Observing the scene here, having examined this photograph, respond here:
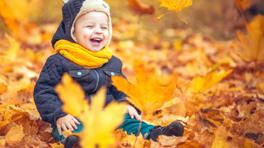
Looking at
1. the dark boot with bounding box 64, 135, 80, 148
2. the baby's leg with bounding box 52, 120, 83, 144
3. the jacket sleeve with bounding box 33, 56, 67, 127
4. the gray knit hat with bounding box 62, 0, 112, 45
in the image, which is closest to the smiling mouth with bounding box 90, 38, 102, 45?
the gray knit hat with bounding box 62, 0, 112, 45


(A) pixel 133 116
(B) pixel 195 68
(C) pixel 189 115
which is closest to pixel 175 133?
(A) pixel 133 116

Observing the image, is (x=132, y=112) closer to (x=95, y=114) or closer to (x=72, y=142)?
(x=72, y=142)

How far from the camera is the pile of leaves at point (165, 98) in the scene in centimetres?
84

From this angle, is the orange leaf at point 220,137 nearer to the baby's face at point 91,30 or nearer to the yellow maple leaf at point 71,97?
the yellow maple leaf at point 71,97

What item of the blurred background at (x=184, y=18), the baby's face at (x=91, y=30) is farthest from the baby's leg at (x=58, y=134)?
the blurred background at (x=184, y=18)

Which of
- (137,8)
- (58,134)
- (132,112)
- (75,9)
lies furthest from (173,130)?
(137,8)

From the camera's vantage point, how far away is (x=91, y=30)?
1.24 meters

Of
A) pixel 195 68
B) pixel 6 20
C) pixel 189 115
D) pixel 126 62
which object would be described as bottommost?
pixel 189 115

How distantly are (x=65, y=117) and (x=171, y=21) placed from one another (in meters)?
4.76

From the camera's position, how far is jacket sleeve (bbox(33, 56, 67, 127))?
1104 mm

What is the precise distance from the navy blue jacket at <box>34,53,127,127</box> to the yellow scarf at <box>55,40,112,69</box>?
0.03 m

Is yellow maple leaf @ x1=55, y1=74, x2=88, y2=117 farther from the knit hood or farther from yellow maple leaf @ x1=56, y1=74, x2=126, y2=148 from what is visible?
the knit hood

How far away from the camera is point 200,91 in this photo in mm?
1710

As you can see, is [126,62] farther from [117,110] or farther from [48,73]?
[117,110]
